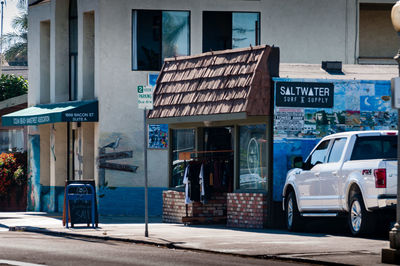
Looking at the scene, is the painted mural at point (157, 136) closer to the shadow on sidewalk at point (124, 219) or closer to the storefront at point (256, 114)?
the shadow on sidewalk at point (124, 219)

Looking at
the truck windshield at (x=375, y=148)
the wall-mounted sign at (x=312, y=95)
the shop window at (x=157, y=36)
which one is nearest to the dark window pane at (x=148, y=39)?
the shop window at (x=157, y=36)

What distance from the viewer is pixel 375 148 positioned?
55.5ft

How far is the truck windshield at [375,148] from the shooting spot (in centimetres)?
1683

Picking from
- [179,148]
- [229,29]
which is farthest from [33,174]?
[179,148]

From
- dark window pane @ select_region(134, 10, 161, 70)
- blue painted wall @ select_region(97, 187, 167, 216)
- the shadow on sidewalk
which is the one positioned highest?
dark window pane @ select_region(134, 10, 161, 70)

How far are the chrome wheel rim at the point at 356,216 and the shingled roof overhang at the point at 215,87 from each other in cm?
393

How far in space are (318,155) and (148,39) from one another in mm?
11058

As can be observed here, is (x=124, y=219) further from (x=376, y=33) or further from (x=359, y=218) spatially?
(x=376, y=33)

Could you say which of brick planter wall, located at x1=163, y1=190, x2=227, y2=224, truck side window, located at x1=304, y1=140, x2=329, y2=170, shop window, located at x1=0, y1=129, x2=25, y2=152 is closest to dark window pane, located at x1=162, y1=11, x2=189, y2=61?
brick planter wall, located at x1=163, y1=190, x2=227, y2=224

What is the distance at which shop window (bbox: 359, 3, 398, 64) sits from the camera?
30594mm

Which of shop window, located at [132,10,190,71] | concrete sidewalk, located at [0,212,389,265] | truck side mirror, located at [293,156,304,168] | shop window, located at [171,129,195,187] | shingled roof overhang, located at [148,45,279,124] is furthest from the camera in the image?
shop window, located at [132,10,190,71]

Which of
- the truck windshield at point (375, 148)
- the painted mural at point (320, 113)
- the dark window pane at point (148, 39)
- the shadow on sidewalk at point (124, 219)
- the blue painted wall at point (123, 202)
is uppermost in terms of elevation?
the dark window pane at point (148, 39)

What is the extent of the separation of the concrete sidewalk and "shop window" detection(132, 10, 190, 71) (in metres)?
7.65

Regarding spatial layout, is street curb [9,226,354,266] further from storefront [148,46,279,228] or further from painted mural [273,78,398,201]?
painted mural [273,78,398,201]
